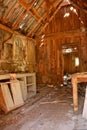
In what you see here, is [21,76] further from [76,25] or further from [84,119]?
[76,25]

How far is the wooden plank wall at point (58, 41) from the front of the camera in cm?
1023

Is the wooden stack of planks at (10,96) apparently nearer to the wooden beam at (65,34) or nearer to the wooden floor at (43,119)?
the wooden floor at (43,119)

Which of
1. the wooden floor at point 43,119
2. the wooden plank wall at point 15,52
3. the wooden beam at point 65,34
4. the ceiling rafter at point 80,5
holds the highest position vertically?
the ceiling rafter at point 80,5

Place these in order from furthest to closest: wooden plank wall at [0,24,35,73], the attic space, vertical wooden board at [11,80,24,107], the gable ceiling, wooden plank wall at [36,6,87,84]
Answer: wooden plank wall at [36,6,87,84], wooden plank wall at [0,24,35,73], the gable ceiling, vertical wooden board at [11,80,24,107], the attic space

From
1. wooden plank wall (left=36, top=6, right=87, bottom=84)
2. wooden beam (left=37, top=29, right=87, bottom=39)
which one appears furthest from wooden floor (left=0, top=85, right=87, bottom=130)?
wooden beam (left=37, top=29, right=87, bottom=39)

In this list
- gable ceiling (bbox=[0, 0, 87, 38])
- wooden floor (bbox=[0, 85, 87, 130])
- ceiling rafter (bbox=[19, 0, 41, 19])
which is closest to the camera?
wooden floor (bbox=[0, 85, 87, 130])

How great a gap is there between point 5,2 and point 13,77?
113 inches

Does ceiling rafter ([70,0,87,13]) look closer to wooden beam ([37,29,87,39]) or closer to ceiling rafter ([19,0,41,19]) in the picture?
wooden beam ([37,29,87,39])

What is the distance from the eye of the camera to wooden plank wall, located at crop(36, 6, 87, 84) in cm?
1023

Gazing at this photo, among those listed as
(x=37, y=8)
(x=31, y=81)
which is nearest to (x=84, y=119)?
(x=31, y=81)

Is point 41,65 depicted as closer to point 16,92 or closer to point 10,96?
point 16,92

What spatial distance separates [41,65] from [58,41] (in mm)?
1813

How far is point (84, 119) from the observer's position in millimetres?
4184

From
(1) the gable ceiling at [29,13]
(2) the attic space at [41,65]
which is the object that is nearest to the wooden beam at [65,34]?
(2) the attic space at [41,65]
